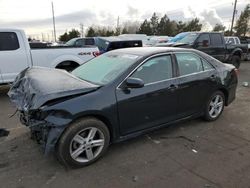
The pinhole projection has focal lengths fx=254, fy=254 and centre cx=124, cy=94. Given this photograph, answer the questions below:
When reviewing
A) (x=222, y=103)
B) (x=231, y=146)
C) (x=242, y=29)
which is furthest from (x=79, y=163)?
(x=242, y=29)

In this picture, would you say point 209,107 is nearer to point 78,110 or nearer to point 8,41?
point 78,110

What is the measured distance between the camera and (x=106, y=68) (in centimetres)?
414

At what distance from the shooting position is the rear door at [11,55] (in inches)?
272

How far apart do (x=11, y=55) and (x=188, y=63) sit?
4913 mm

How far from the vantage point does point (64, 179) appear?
3209 millimetres

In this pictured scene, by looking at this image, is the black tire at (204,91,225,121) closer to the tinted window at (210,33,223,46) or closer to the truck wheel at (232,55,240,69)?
the tinted window at (210,33,223,46)

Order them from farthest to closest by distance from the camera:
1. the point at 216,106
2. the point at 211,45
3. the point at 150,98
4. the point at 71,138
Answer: the point at 211,45 < the point at 216,106 < the point at 150,98 < the point at 71,138

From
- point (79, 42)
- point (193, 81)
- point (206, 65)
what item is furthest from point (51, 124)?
point (79, 42)

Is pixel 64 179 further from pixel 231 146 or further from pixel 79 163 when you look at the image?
pixel 231 146

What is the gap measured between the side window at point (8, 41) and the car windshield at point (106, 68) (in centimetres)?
335

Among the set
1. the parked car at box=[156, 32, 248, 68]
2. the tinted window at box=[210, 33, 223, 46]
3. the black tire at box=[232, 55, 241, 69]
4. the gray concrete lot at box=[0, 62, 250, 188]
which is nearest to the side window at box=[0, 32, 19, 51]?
the gray concrete lot at box=[0, 62, 250, 188]

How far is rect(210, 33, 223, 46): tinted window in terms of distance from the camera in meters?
12.0

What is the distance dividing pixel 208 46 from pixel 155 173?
9.65 metres

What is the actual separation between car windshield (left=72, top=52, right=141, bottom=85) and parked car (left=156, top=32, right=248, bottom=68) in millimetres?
7078
